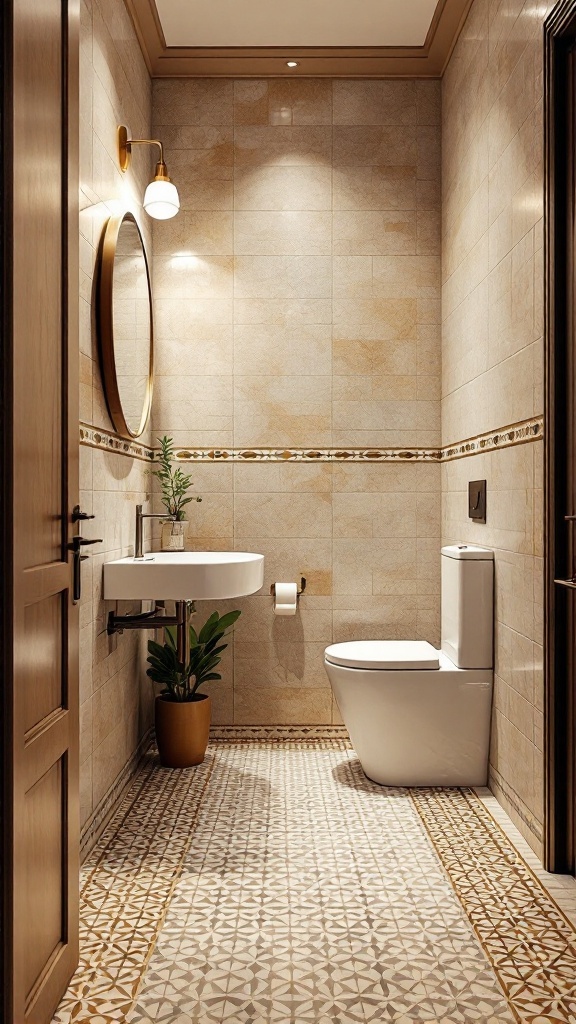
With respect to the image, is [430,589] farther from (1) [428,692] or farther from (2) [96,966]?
(2) [96,966]

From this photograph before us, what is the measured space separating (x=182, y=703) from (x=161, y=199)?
189cm

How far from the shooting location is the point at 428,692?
269cm

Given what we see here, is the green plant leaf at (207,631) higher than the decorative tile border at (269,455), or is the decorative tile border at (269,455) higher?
the decorative tile border at (269,455)

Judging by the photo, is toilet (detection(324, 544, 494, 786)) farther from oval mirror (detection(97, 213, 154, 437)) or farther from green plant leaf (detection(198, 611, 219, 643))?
oval mirror (detection(97, 213, 154, 437))

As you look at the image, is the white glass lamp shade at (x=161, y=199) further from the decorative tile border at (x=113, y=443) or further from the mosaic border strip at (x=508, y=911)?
the mosaic border strip at (x=508, y=911)

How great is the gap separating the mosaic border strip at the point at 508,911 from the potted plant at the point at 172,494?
1.37 m

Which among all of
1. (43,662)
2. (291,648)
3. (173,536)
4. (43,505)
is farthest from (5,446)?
(291,648)

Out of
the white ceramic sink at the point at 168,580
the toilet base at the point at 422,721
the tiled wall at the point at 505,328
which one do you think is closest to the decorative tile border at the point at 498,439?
the tiled wall at the point at 505,328

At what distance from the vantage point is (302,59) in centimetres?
324

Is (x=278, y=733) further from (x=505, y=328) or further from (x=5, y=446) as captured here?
(x=5, y=446)

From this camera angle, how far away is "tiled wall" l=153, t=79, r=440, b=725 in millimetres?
3367

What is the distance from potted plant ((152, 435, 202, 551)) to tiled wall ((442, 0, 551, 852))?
1135mm

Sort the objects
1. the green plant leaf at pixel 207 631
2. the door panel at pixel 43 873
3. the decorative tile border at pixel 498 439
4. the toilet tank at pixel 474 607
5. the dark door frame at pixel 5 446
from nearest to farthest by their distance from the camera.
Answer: the dark door frame at pixel 5 446 < the door panel at pixel 43 873 < the decorative tile border at pixel 498 439 < the toilet tank at pixel 474 607 < the green plant leaf at pixel 207 631

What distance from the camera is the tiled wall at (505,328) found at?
2189mm
